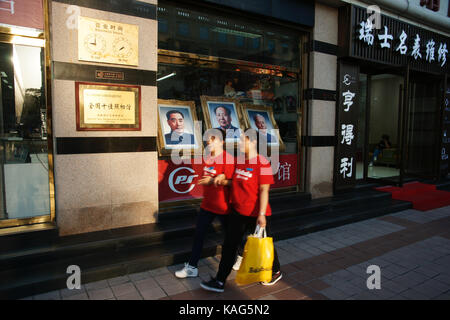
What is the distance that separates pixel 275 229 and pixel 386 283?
1.86m

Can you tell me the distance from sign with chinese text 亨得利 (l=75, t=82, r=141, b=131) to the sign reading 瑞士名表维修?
15.1 inches

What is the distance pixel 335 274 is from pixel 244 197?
5.50ft

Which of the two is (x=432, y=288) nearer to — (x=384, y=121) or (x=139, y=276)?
(x=139, y=276)

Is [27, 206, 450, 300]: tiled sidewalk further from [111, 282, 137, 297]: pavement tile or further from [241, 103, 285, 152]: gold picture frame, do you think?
[241, 103, 285, 152]: gold picture frame

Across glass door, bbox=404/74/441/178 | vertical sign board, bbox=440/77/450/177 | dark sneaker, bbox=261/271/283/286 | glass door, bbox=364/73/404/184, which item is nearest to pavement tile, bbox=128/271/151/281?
dark sneaker, bbox=261/271/283/286

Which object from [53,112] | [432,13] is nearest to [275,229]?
→ [53,112]

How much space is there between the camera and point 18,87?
13.7 feet

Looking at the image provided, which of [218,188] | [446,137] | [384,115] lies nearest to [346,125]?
[218,188]

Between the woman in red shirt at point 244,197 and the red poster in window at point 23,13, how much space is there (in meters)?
3.10

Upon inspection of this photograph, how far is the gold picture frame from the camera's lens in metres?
6.32

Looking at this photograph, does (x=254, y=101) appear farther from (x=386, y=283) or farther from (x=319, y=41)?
(x=386, y=283)

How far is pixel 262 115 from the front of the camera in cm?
655

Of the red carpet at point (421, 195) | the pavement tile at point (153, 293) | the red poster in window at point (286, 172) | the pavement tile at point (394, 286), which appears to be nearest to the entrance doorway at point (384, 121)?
the red carpet at point (421, 195)
